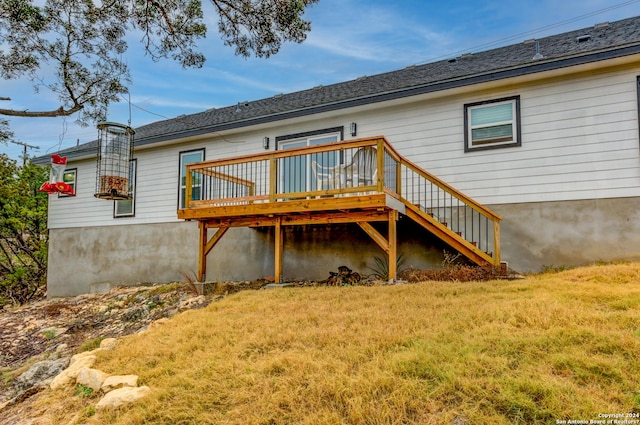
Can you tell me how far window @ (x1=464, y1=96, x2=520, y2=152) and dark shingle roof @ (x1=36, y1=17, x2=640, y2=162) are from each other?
1.91ft

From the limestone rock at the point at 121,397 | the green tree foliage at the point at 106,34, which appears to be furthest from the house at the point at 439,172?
the limestone rock at the point at 121,397

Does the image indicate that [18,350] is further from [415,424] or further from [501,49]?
[501,49]

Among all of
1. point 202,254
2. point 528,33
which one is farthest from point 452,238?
point 528,33

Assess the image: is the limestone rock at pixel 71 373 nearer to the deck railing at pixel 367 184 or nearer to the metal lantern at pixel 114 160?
the deck railing at pixel 367 184

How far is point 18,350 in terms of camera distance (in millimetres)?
6664

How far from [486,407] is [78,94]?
7387mm

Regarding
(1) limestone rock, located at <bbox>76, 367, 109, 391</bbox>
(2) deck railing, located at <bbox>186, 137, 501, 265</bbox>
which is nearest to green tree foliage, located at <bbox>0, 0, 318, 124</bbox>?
(2) deck railing, located at <bbox>186, 137, 501, 265</bbox>

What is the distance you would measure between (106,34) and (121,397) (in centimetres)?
596

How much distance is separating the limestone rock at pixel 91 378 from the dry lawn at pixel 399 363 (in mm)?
134

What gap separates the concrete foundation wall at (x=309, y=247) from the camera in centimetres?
664

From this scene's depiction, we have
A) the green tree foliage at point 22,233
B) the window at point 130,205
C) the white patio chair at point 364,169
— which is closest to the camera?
the white patio chair at point 364,169

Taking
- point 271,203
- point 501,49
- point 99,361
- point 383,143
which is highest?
point 501,49

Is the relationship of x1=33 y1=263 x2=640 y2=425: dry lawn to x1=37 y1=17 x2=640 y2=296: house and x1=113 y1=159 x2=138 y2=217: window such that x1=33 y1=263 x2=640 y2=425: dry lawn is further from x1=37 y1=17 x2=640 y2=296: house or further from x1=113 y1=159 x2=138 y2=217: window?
x1=113 y1=159 x2=138 y2=217: window

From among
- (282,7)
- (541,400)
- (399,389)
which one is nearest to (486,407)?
(541,400)
